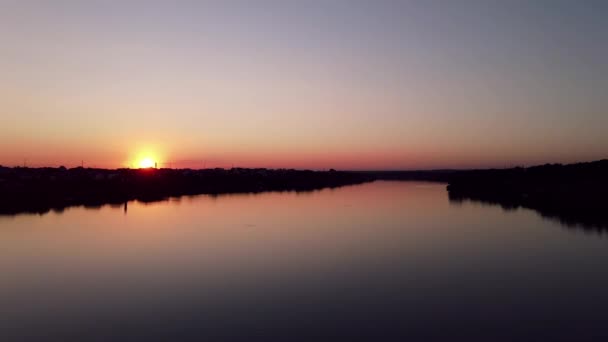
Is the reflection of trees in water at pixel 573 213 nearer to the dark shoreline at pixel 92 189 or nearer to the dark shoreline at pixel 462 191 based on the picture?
the dark shoreline at pixel 462 191

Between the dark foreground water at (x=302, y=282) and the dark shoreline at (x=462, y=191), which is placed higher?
the dark shoreline at (x=462, y=191)

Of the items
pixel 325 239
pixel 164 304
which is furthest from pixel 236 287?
pixel 325 239

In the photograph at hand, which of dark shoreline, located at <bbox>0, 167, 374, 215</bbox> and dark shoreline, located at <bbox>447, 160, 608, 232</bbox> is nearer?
dark shoreline, located at <bbox>447, 160, 608, 232</bbox>

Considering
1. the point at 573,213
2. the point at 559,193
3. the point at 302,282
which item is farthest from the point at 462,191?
the point at 302,282

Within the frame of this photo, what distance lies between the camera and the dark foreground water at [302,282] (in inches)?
463

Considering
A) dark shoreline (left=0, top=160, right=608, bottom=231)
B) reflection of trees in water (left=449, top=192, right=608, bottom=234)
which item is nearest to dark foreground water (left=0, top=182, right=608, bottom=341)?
reflection of trees in water (left=449, top=192, right=608, bottom=234)

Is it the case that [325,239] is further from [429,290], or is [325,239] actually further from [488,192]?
[488,192]

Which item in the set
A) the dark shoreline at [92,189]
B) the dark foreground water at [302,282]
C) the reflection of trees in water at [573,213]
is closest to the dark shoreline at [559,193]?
the reflection of trees in water at [573,213]

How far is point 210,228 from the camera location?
1227 inches

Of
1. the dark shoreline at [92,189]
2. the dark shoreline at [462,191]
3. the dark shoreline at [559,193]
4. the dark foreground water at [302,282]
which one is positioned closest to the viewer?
the dark foreground water at [302,282]

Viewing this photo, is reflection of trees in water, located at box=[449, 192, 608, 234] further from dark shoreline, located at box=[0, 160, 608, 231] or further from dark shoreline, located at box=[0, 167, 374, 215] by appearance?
dark shoreline, located at box=[0, 167, 374, 215]

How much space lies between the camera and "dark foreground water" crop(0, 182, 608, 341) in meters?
11.8

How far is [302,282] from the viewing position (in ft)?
54.2

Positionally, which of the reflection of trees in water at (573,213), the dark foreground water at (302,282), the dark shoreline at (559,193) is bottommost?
the dark foreground water at (302,282)
